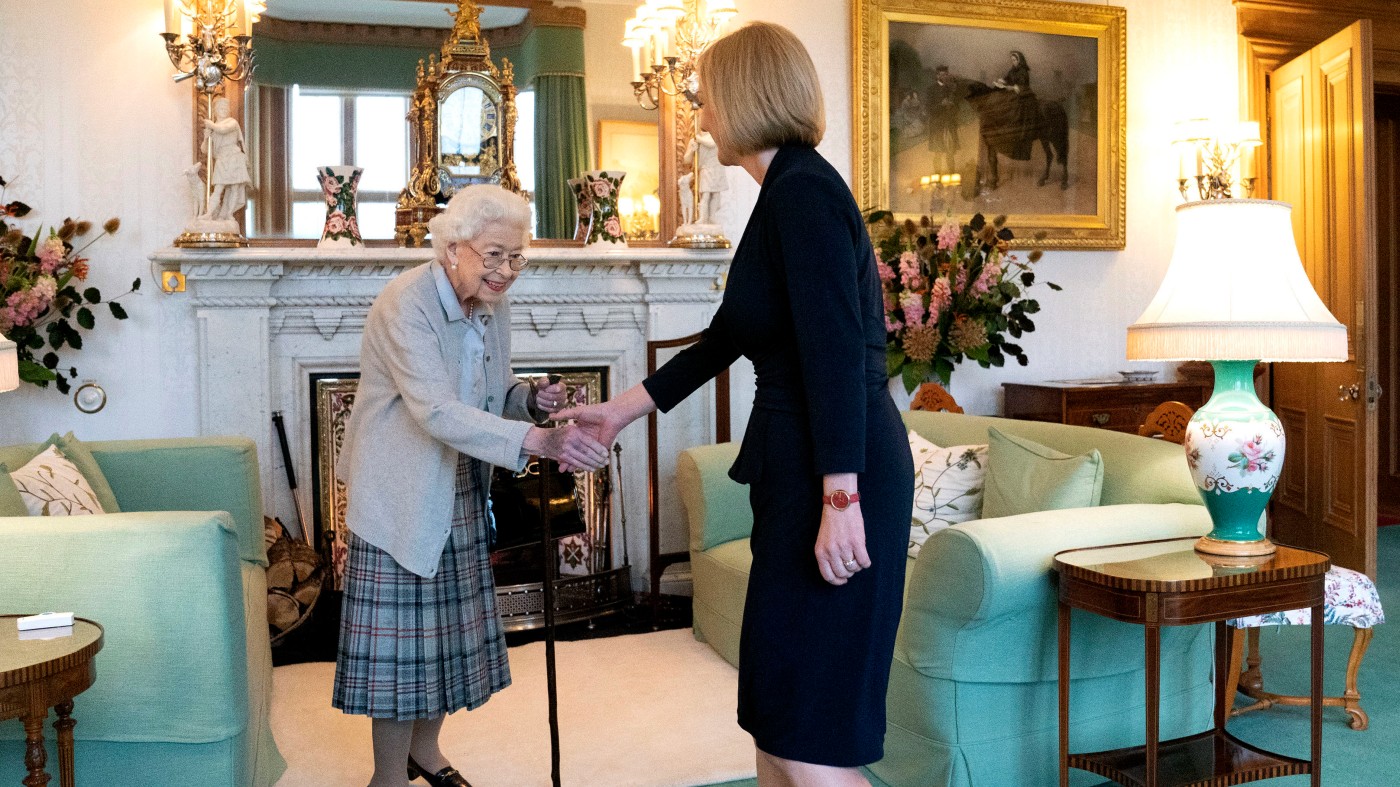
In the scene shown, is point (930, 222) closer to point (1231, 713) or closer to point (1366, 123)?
point (1366, 123)

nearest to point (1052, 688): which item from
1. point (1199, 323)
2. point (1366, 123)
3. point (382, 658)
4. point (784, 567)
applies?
point (1199, 323)

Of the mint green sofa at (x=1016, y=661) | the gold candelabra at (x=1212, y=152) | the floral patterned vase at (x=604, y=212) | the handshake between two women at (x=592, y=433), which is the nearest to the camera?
the handshake between two women at (x=592, y=433)

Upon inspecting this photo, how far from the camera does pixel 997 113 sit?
18.1ft

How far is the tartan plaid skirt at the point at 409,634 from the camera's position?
8.34 feet

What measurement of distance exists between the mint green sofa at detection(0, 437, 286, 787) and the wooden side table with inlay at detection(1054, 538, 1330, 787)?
1.73m

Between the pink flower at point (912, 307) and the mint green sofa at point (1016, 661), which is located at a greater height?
the pink flower at point (912, 307)

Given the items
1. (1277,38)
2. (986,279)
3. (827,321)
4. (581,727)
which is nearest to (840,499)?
(827,321)

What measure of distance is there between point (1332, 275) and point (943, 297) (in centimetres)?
195

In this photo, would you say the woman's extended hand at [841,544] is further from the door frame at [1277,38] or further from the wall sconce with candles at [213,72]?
the door frame at [1277,38]

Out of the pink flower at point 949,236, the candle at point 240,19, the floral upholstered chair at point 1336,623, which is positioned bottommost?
the floral upholstered chair at point 1336,623

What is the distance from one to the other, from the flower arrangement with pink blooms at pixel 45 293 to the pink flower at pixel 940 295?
3.06 meters

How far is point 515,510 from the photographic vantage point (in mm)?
4637

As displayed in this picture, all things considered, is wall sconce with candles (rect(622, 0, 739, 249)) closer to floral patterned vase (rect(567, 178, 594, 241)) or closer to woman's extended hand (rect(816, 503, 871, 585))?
floral patterned vase (rect(567, 178, 594, 241))

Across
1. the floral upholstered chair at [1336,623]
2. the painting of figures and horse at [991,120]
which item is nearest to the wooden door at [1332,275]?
the painting of figures and horse at [991,120]
